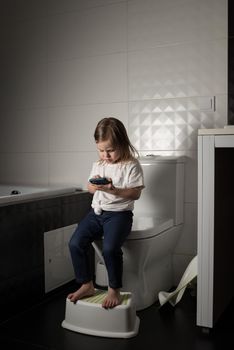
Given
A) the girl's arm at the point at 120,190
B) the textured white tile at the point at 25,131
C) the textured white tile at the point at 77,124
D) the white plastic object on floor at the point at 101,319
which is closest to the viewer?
the white plastic object on floor at the point at 101,319

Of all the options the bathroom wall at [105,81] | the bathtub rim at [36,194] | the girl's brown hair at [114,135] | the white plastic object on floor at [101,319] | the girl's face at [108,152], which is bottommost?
the white plastic object on floor at [101,319]

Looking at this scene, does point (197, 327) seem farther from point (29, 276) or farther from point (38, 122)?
point (38, 122)

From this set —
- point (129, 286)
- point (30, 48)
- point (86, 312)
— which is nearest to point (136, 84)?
point (30, 48)

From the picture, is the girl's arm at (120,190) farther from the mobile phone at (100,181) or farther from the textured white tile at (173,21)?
the textured white tile at (173,21)

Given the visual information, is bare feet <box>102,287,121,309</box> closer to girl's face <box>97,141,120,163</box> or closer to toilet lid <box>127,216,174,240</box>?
toilet lid <box>127,216,174,240</box>

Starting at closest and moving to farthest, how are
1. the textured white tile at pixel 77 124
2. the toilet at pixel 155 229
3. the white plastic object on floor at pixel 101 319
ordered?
the white plastic object on floor at pixel 101 319
the toilet at pixel 155 229
the textured white tile at pixel 77 124

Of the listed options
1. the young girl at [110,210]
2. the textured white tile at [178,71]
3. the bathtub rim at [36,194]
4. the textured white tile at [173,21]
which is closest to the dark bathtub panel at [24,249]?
the bathtub rim at [36,194]

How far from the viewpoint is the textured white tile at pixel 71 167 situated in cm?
266

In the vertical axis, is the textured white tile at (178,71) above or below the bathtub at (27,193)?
above

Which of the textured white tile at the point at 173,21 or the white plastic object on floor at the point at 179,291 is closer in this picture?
the white plastic object on floor at the point at 179,291

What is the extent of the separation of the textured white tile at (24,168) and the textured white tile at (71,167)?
68 mm

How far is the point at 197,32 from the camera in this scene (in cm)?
230

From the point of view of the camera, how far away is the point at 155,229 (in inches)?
76.5

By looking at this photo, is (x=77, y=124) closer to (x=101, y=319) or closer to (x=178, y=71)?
(x=178, y=71)
